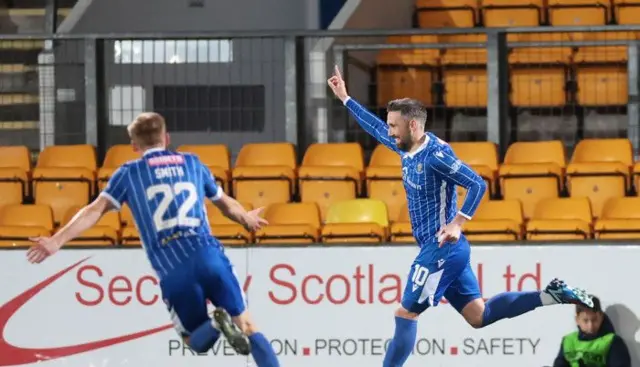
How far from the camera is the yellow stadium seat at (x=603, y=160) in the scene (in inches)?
648

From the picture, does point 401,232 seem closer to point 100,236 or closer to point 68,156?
point 100,236

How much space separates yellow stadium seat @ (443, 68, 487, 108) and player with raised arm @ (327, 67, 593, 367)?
612 cm

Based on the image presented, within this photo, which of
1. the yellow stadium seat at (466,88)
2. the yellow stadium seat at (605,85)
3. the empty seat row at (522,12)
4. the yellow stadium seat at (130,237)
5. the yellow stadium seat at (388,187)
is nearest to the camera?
the yellow stadium seat at (130,237)

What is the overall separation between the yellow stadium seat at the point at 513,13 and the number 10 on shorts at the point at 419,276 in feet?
29.5

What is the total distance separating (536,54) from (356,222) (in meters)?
4.04

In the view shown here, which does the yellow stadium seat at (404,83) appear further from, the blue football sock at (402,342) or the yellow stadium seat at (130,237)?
the blue football sock at (402,342)

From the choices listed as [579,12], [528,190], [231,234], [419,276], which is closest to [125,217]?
[231,234]

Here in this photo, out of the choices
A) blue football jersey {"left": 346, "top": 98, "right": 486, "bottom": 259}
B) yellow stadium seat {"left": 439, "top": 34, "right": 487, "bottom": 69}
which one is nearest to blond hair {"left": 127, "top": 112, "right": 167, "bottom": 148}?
blue football jersey {"left": 346, "top": 98, "right": 486, "bottom": 259}

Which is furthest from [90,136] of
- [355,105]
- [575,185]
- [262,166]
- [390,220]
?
[355,105]

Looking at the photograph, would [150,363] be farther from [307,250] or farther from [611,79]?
[611,79]

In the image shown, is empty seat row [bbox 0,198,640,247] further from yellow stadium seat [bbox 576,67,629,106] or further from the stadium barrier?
yellow stadium seat [bbox 576,67,629,106]

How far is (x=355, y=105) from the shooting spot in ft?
41.6

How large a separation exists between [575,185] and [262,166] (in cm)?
292

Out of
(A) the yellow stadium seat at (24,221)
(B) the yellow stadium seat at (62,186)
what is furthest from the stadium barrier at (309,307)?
(B) the yellow stadium seat at (62,186)
